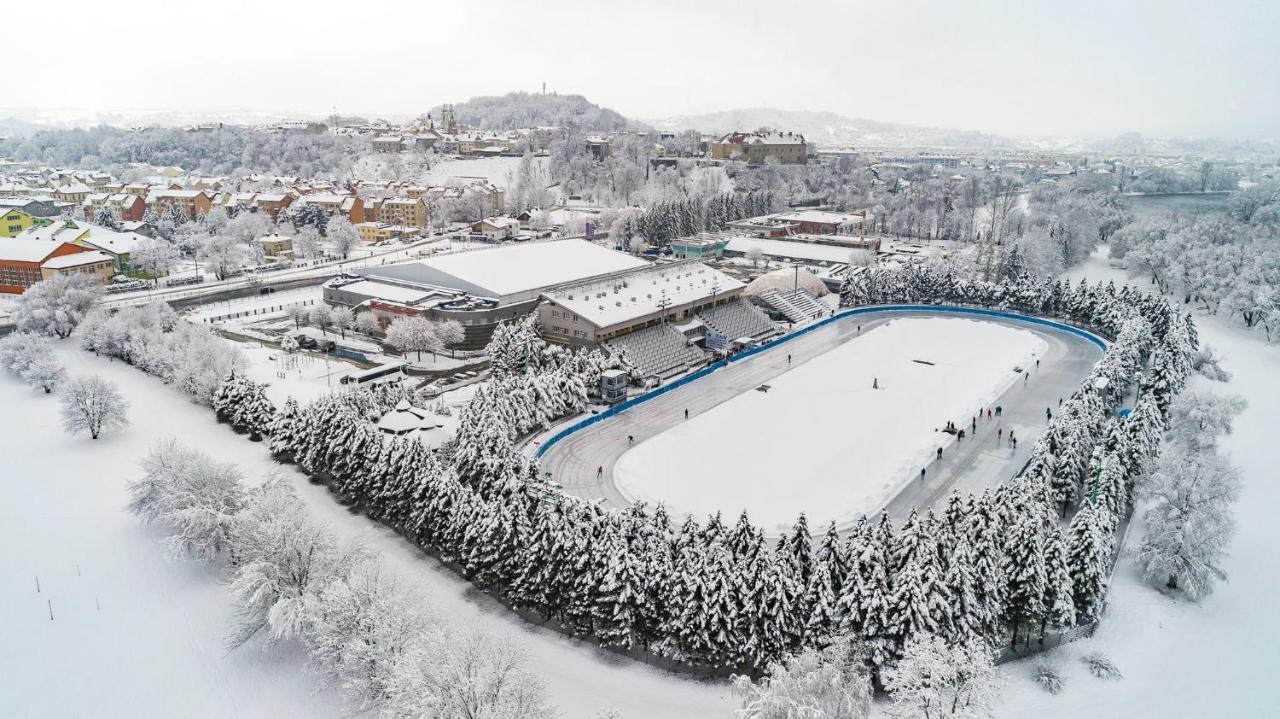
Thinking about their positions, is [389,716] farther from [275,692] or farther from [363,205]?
[363,205]

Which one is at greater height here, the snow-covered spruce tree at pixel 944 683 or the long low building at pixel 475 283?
the long low building at pixel 475 283

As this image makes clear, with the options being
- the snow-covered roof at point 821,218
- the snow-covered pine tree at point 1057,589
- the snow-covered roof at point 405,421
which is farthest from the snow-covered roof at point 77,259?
the snow-covered roof at point 821,218

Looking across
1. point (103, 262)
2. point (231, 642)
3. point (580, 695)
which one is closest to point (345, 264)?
point (103, 262)

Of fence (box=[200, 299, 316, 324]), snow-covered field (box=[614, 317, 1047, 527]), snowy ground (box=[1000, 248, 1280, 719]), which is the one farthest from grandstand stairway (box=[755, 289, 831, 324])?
fence (box=[200, 299, 316, 324])

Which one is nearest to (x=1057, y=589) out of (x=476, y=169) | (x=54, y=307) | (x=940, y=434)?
(x=940, y=434)

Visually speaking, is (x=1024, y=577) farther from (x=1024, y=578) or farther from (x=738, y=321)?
(x=738, y=321)

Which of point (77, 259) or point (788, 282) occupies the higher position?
point (77, 259)

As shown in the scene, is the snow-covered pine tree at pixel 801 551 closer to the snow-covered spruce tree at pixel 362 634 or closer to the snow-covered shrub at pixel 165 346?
the snow-covered spruce tree at pixel 362 634
